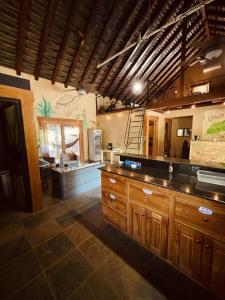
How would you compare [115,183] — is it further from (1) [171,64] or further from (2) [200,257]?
(1) [171,64]

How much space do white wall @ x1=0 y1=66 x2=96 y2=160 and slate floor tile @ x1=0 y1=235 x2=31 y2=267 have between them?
351 centimetres

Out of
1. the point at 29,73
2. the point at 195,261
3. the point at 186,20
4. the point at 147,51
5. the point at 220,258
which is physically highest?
the point at 186,20

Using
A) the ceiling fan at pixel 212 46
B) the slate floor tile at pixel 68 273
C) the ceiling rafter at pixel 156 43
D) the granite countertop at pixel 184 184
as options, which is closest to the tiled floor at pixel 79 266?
the slate floor tile at pixel 68 273

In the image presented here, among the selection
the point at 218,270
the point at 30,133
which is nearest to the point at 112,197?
the point at 218,270

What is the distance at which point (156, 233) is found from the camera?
5.49ft

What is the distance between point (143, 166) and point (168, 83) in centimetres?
749

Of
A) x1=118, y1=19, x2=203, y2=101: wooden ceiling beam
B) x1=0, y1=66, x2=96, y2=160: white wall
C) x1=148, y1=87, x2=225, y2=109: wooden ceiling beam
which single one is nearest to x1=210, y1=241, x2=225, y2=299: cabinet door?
x1=148, y1=87, x2=225, y2=109: wooden ceiling beam

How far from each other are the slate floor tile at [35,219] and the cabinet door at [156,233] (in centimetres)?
189

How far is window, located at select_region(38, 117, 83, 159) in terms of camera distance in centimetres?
514

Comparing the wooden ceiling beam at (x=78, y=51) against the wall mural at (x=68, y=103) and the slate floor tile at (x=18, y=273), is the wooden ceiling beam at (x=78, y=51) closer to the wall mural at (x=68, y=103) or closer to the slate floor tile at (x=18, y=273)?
the wall mural at (x=68, y=103)

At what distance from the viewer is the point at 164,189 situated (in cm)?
152

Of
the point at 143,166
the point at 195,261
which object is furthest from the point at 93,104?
the point at 195,261

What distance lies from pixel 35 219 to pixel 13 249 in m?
0.68

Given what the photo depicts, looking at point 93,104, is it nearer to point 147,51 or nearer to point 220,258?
point 147,51
